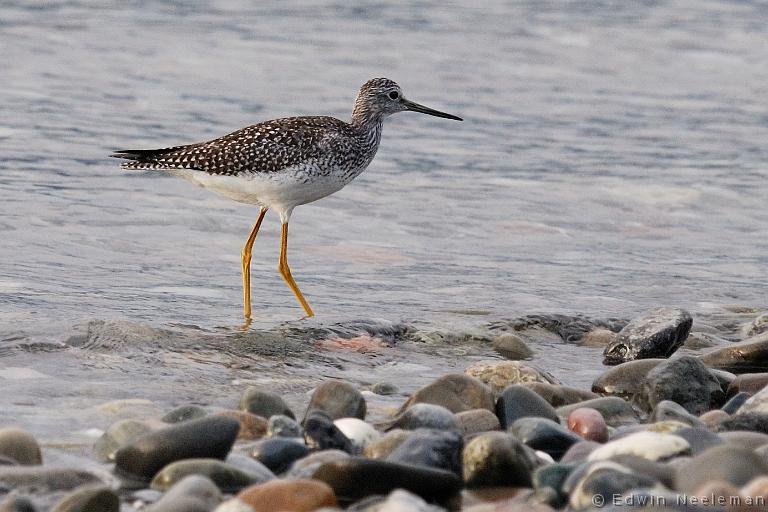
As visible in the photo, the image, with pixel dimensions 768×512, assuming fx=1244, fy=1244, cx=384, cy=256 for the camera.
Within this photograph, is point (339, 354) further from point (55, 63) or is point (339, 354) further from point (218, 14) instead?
point (218, 14)

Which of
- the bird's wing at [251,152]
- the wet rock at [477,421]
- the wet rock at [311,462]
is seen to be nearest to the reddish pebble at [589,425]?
the wet rock at [477,421]

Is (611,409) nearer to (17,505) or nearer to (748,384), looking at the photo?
(748,384)

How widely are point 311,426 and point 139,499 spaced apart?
920 millimetres

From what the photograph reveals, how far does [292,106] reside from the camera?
1725 cm

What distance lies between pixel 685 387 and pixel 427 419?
1709 mm

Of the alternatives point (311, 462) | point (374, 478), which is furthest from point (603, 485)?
point (311, 462)

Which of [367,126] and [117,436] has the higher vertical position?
[367,126]

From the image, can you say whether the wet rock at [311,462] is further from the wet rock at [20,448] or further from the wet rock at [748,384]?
the wet rock at [748,384]

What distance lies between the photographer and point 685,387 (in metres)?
6.86

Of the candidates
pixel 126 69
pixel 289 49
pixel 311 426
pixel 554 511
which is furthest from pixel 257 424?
pixel 289 49

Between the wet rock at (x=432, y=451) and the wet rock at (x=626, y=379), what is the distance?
6.60 feet

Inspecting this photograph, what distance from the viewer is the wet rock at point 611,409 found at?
6.48 metres

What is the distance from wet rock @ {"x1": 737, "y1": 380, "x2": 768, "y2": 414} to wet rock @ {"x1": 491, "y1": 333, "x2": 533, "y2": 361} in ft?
7.60

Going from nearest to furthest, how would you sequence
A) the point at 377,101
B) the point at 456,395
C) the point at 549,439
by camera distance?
the point at 549,439 < the point at 456,395 < the point at 377,101
